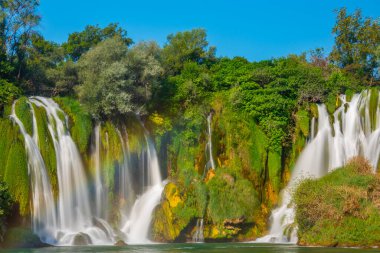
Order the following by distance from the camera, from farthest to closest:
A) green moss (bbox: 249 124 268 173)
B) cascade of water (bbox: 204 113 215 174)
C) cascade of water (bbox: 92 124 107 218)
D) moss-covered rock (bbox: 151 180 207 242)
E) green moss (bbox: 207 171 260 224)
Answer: green moss (bbox: 249 124 268 173) < cascade of water (bbox: 204 113 215 174) < cascade of water (bbox: 92 124 107 218) < green moss (bbox: 207 171 260 224) < moss-covered rock (bbox: 151 180 207 242)

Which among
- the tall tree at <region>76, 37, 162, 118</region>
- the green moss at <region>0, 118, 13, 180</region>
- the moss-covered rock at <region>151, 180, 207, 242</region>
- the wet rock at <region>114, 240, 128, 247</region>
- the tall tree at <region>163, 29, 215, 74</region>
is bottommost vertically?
the wet rock at <region>114, 240, 128, 247</region>

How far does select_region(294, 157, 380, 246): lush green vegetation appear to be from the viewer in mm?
27500

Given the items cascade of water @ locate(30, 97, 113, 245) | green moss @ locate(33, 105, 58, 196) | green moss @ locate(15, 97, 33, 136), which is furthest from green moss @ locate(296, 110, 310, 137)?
green moss @ locate(15, 97, 33, 136)

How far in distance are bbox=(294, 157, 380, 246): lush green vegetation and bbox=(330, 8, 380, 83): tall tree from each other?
2543 centimetres

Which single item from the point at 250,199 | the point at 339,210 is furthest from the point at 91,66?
the point at 339,210

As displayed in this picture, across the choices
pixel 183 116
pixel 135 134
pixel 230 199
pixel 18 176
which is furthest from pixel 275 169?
pixel 18 176

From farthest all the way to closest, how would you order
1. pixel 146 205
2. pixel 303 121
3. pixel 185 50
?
pixel 185 50 < pixel 303 121 < pixel 146 205

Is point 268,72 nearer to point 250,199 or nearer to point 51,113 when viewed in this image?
point 250,199

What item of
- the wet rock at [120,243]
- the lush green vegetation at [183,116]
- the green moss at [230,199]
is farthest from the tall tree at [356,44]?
the wet rock at [120,243]

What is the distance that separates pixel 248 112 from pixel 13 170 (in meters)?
17.0

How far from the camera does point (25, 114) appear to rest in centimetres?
3578

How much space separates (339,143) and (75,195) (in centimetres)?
1756

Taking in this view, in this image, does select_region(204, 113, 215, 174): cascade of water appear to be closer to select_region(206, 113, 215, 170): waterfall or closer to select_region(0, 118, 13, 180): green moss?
select_region(206, 113, 215, 170): waterfall

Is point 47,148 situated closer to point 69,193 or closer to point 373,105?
point 69,193
